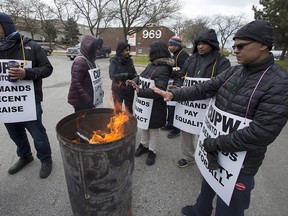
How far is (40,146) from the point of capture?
2877mm

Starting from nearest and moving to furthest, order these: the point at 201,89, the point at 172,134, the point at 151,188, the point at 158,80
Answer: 1. the point at 201,89
2. the point at 151,188
3. the point at 158,80
4. the point at 172,134

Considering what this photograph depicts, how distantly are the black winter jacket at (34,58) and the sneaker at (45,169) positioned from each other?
3.47ft

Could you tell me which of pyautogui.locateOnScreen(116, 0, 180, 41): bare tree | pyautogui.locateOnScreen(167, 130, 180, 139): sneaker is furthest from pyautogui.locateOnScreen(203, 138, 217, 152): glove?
pyautogui.locateOnScreen(116, 0, 180, 41): bare tree

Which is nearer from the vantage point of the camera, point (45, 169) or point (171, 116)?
point (45, 169)

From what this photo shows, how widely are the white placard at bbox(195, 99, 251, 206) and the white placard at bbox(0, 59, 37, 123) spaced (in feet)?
7.71

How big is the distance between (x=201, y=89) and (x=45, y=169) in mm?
2657

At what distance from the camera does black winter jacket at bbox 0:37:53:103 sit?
8.04ft

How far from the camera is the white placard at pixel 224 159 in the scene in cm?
158

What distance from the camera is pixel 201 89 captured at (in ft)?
6.88

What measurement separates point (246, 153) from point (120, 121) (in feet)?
4.29

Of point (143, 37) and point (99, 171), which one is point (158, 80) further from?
point (143, 37)

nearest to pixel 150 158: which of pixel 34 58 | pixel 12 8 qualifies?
pixel 34 58

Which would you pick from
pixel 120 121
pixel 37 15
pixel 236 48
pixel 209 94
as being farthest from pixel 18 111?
pixel 37 15

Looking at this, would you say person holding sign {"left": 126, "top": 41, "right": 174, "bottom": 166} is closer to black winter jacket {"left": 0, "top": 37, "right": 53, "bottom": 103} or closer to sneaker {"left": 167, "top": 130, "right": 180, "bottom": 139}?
sneaker {"left": 167, "top": 130, "right": 180, "bottom": 139}
